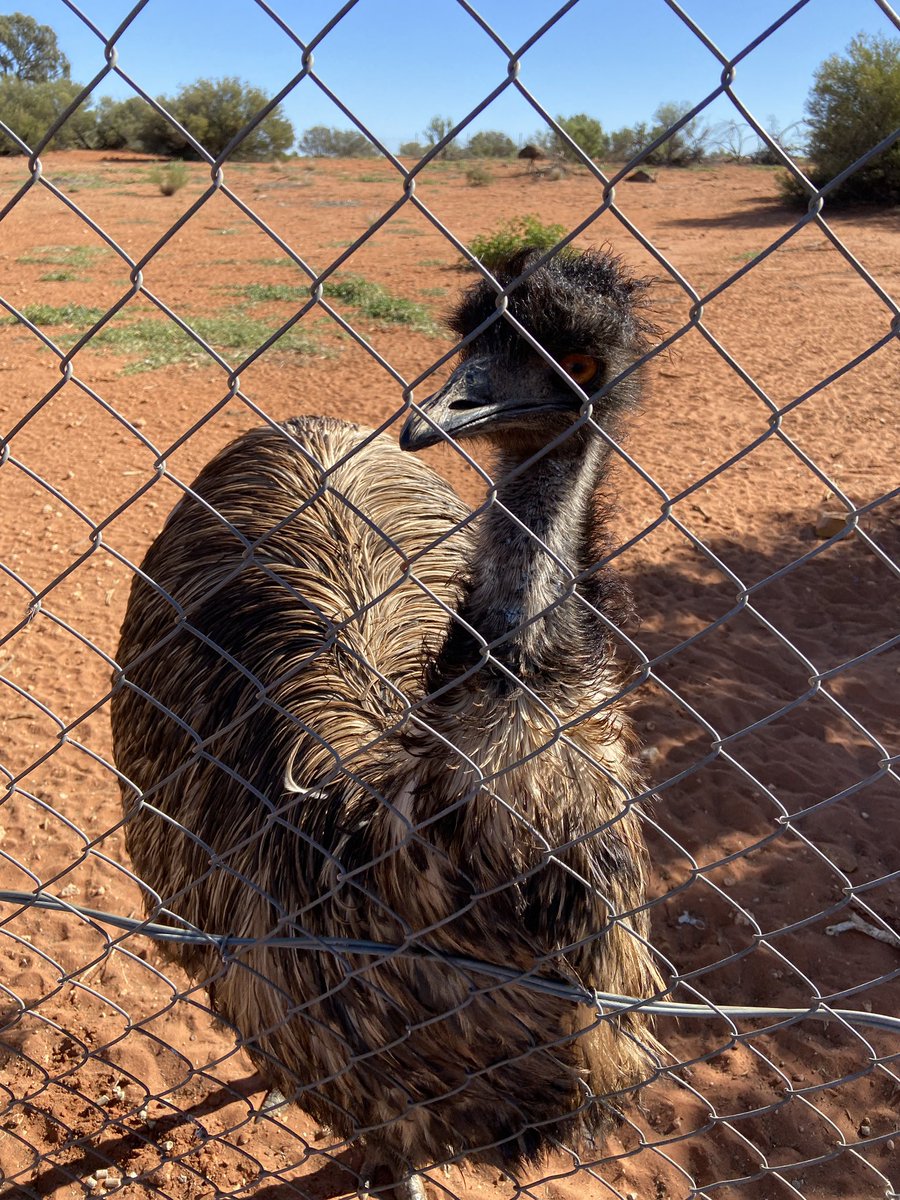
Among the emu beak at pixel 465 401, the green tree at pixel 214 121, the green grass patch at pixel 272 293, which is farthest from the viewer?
the green tree at pixel 214 121

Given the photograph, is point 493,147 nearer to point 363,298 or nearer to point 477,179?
point 477,179

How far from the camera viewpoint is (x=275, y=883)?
2.12m

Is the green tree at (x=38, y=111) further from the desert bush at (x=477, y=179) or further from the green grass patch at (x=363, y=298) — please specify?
the green grass patch at (x=363, y=298)

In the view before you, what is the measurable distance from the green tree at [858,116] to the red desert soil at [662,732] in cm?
735

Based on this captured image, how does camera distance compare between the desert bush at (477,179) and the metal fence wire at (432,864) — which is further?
the desert bush at (477,179)

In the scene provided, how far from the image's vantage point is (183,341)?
920cm

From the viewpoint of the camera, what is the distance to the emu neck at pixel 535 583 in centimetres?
171

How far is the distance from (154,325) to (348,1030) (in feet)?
29.5

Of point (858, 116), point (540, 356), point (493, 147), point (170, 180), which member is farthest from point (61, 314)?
point (493, 147)

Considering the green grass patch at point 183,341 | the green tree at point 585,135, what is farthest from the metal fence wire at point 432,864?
the green tree at point 585,135

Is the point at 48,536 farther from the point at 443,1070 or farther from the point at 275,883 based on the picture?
the point at 443,1070

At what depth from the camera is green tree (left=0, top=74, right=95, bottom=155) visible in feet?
73.2

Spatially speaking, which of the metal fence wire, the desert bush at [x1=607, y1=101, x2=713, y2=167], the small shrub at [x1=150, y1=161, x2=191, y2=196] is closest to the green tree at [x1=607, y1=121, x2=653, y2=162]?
the desert bush at [x1=607, y1=101, x2=713, y2=167]

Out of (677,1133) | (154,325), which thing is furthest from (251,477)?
(154,325)
